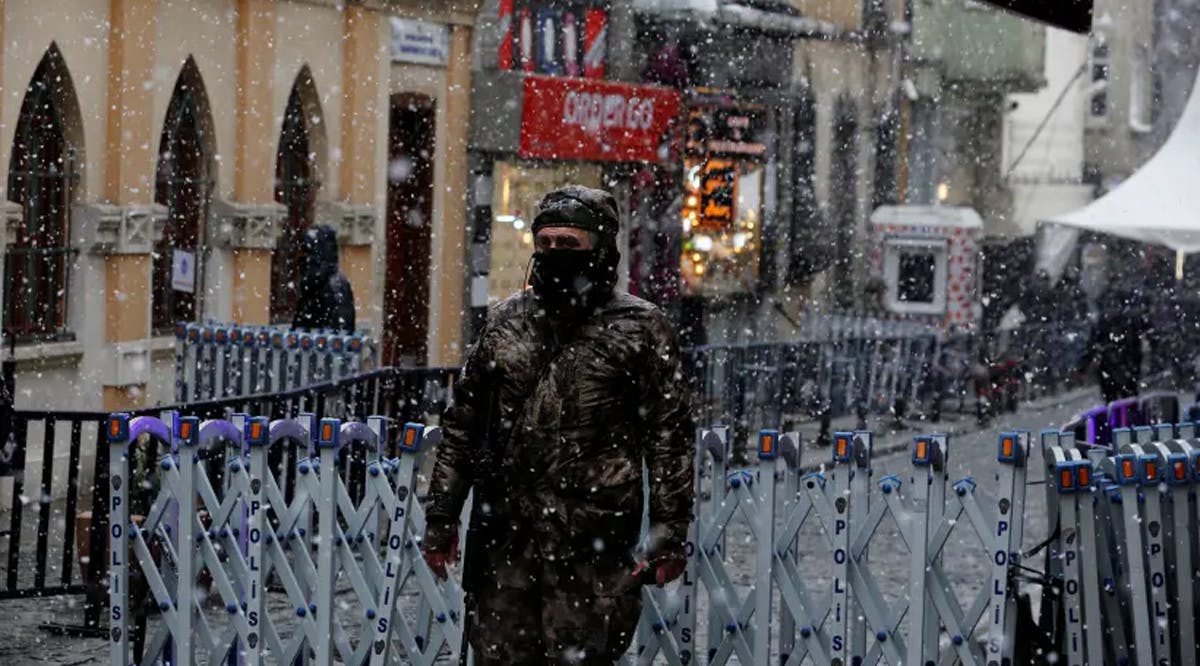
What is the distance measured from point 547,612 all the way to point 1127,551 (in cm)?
202

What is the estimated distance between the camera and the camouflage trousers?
726 centimetres

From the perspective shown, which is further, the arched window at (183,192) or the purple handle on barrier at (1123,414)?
the arched window at (183,192)

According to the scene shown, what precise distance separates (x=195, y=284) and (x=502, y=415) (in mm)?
12977

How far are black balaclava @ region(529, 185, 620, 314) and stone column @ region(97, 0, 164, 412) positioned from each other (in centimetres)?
1103

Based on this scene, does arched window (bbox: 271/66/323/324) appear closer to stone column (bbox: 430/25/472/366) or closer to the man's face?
stone column (bbox: 430/25/472/366)

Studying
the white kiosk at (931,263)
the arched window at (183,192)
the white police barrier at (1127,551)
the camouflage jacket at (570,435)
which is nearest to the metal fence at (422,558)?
the white police barrier at (1127,551)

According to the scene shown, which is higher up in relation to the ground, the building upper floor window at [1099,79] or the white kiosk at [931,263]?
the building upper floor window at [1099,79]

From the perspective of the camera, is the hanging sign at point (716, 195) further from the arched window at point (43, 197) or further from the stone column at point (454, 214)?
the arched window at point (43, 197)

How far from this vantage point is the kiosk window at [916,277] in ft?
104

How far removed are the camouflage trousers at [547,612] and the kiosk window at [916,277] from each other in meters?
24.7

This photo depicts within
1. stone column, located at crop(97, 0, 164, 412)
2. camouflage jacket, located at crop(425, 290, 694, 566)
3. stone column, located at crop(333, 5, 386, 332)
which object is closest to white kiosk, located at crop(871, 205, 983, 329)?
stone column, located at crop(333, 5, 386, 332)

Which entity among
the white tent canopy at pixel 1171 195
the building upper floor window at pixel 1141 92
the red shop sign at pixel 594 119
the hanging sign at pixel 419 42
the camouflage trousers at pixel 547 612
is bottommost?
the camouflage trousers at pixel 547 612

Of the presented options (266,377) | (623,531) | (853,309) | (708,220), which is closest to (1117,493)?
(623,531)

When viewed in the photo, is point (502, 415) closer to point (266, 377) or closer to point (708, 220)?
point (266, 377)
